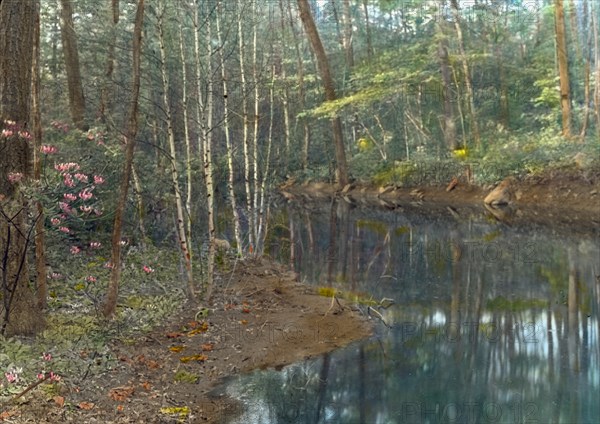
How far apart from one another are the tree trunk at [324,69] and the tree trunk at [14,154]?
17.3 metres

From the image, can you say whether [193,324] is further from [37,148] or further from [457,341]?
[457,341]

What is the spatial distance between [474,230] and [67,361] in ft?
45.7

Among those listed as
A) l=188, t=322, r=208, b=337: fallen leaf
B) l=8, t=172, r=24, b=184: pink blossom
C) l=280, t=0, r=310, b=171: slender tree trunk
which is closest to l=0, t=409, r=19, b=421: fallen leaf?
l=8, t=172, r=24, b=184: pink blossom

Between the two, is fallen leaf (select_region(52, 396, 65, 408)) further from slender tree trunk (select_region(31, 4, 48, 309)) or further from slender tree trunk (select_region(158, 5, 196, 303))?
slender tree trunk (select_region(158, 5, 196, 303))

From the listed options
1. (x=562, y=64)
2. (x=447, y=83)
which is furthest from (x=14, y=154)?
(x=447, y=83)

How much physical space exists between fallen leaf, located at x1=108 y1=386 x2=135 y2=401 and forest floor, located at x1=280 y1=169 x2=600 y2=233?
1394 centimetres

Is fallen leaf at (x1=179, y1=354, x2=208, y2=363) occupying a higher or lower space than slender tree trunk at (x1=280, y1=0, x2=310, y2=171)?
lower

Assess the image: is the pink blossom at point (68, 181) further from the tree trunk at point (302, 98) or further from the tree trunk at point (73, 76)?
the tree trunk at point (302, 98)

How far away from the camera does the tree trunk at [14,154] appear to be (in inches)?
254

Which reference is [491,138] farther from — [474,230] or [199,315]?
[199,315]

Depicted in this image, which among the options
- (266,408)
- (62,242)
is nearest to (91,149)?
(62,242)

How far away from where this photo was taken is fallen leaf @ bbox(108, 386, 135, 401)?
5986mm

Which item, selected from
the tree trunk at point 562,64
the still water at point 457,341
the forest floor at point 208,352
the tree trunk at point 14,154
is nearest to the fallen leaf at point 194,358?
the forest floor at point 208,352

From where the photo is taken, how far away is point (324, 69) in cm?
2464
